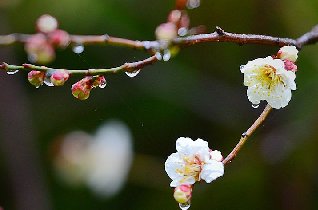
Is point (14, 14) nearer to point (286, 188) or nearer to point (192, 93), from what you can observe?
point (192, 93)

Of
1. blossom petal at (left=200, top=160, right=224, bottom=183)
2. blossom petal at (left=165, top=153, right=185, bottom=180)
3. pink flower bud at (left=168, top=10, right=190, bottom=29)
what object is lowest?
blossom petal at (left=200, top=160, right=224, bottom=183)

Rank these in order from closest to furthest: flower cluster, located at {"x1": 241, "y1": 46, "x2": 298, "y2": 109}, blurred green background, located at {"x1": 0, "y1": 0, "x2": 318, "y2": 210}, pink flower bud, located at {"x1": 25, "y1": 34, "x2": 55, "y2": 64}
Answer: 1. pink flower bud, located at {"x1": 25, "y1": 34, "x2": 55, "y2": 64}
2. flower cluster, located at {"x1": 241, "y1": 46, "x2": 298, "y2": 109}
3. blurred green background, located at {"x1": 0, "y1": 0, "x2": 318, "y2": 210}

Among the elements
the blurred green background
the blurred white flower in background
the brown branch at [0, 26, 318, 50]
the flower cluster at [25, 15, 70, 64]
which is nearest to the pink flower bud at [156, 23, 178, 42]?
the brown branch at [0, 26, 318, 50]

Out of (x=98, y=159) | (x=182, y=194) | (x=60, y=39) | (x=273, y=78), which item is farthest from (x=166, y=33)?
(x=98, y=159)

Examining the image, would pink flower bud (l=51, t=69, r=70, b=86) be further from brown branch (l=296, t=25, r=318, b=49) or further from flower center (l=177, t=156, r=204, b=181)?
brown branch (l=296, t=25, r=318, b=49)

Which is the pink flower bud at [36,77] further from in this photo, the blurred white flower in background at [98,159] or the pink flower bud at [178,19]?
the blurred white flower in background at [98,159]

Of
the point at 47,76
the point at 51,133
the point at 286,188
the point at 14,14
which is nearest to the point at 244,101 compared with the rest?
the point at 286,188

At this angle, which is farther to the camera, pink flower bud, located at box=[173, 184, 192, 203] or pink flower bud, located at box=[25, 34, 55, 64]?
pink flower bud, located at box=[173, 184, 192, 203]
